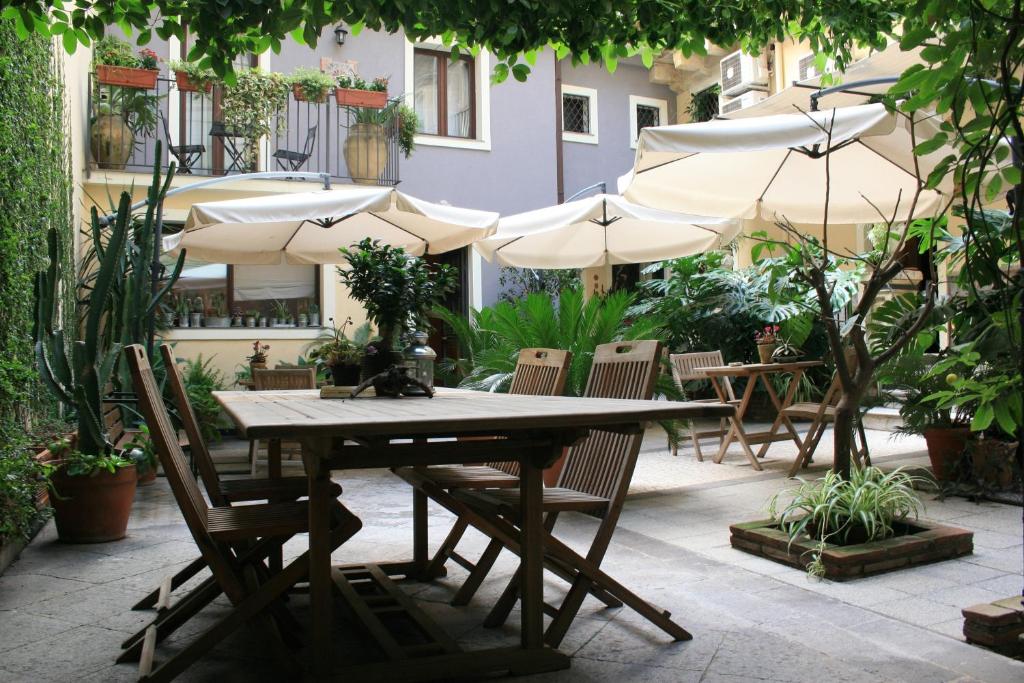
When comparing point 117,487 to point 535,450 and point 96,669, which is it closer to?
point 96,669

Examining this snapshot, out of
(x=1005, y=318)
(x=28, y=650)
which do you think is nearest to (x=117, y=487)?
(x=28, y=650)

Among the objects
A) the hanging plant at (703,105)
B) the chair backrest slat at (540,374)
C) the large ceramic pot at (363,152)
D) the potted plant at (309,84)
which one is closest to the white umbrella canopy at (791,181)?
the chair backrest slat at (540,374)

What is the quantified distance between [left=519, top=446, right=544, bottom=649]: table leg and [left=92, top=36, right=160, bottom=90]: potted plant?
8.91 m

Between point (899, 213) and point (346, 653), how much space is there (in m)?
5.31

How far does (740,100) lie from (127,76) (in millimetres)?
8928

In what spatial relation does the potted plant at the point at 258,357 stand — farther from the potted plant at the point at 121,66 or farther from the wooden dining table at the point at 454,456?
the wooden dining table at the point at 454,456

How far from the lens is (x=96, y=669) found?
272cm

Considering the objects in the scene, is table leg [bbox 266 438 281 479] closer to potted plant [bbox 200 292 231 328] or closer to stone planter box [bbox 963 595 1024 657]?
stone planter box [bbox 963 595 1024 657]

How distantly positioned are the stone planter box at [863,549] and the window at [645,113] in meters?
11.1

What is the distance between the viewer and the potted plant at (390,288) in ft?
11.9

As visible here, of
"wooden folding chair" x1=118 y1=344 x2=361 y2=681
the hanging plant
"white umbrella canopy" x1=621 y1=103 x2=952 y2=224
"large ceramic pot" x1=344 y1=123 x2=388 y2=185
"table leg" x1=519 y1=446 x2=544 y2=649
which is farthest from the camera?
the hanging plant

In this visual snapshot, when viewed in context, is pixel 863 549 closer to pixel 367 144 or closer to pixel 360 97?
pixel 367 144

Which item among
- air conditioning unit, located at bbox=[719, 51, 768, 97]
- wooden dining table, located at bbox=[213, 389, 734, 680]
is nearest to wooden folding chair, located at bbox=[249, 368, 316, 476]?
wooden dining table, located at bbox=[213, 389, 734, 680]

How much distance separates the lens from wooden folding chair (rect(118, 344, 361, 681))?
8.02ft
